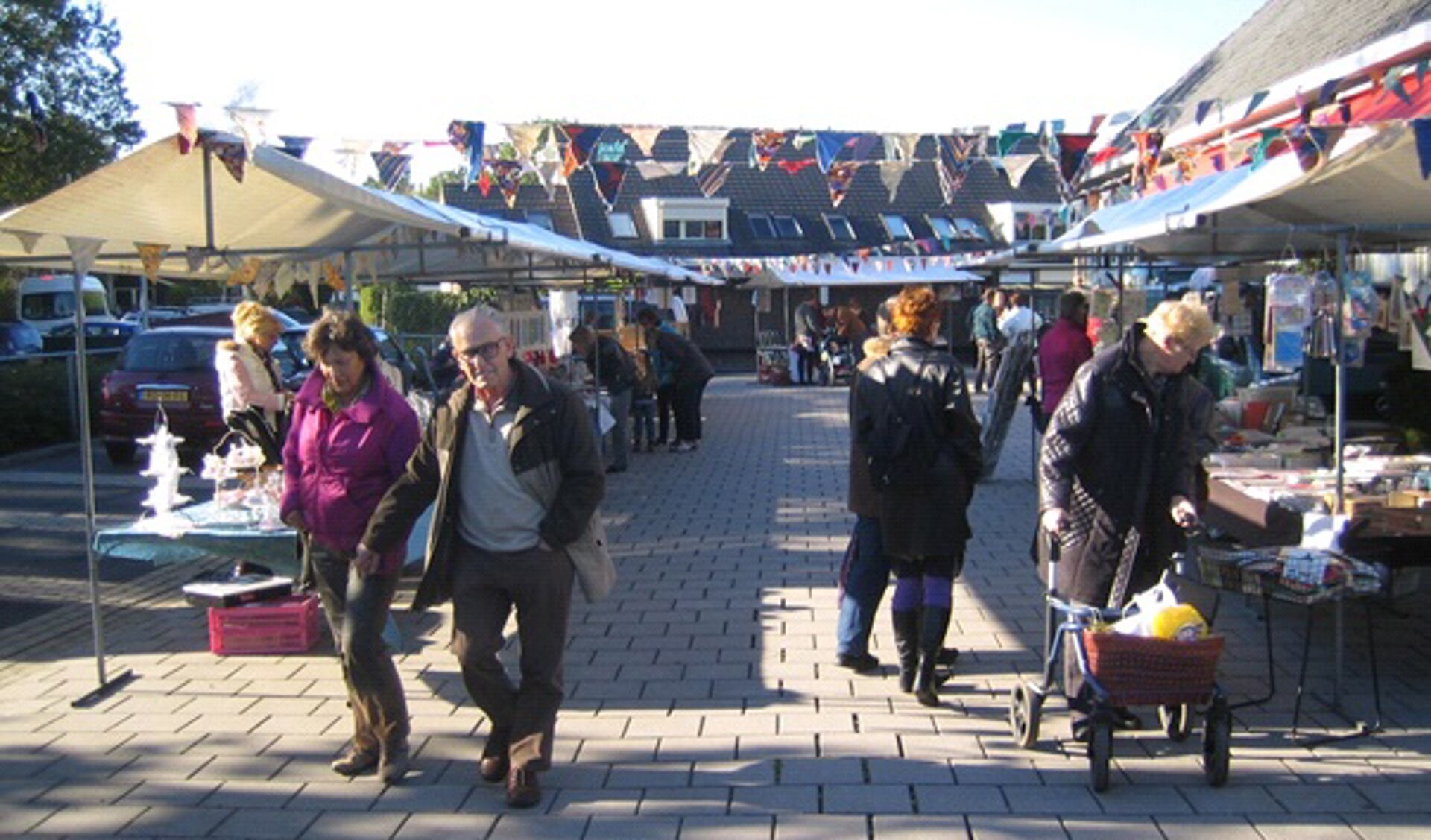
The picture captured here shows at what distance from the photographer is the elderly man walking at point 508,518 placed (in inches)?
178

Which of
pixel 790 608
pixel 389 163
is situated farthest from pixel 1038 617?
pixel 389 163

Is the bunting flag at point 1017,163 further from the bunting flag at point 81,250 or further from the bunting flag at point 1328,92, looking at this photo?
the bunting flag at point 81,250

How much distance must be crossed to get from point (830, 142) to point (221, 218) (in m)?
11.0

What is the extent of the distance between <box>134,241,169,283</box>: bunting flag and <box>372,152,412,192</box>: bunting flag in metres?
3.97

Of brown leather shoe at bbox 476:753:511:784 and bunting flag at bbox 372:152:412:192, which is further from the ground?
bunting flag at bbox 372:152:412:192

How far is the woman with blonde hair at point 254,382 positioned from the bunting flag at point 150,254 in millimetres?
539

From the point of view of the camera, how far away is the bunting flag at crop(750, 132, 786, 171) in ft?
57.6

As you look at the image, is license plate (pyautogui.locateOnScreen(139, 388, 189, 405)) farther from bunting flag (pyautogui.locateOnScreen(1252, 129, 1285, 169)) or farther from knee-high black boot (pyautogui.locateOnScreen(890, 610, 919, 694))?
bunting flag (pyautogui.locateOnScreen(1252, 129, 1285, 169))

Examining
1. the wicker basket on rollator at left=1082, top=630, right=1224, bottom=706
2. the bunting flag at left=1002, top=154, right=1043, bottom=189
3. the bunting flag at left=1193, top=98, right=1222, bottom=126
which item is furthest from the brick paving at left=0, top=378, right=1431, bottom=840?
the bunting flag at left=1002, top=154, right=1043, bottom=189

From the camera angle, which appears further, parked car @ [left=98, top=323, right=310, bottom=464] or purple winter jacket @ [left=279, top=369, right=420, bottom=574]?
parked car @ [left=98, top=323, right=310, bottom=464]

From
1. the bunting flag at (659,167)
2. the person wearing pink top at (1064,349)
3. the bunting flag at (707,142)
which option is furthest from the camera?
the bunting flag at (659,167)

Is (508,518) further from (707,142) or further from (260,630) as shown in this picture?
(707,142)

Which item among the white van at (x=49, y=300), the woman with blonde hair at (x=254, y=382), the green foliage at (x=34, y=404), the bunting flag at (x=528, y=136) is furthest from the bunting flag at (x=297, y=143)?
the white van at (x=49, y=300)

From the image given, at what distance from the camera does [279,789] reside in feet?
15.9
